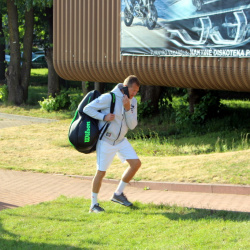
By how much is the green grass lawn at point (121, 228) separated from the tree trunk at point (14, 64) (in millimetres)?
17165

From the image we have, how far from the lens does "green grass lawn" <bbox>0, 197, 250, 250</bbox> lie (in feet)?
17.3

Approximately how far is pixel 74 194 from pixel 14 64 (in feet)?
53.1

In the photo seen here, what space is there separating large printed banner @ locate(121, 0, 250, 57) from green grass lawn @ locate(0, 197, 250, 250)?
6534 mm

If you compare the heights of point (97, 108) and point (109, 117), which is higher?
point (97, 108)

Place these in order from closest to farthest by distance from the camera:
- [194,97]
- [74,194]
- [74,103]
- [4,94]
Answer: [74,194] → [194,97] → [74,103] → [4,94]

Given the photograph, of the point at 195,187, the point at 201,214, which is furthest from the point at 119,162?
the point at 201,214

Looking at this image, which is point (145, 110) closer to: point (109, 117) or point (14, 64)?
point (14, 64)

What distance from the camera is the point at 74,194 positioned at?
8414 mm

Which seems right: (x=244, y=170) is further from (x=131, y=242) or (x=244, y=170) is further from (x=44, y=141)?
(x=44, y=141)

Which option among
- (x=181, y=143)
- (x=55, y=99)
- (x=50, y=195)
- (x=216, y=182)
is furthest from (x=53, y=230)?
(x=55, y=99)

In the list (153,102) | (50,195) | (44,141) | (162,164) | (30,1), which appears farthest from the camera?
(30,1)

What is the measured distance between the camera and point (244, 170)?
8820 mm

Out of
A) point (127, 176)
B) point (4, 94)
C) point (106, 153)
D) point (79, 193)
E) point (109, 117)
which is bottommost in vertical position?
point (4, 94)

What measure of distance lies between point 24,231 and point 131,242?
4.59 feet
